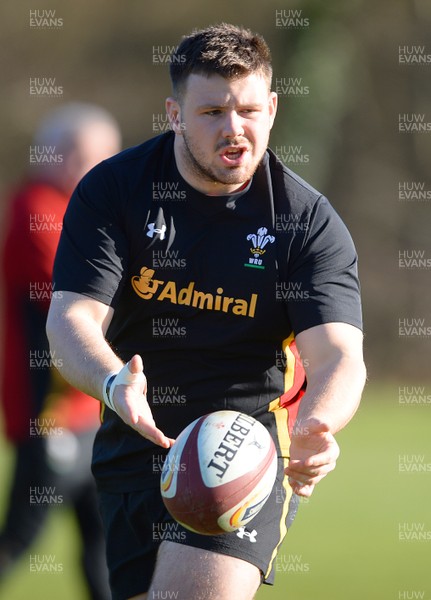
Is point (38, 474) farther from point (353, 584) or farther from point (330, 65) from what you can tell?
point (330, 65)

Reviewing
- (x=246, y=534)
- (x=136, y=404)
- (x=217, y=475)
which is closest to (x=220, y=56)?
(x=136, y=404)

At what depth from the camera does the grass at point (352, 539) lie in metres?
6.78

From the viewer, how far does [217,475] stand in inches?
149

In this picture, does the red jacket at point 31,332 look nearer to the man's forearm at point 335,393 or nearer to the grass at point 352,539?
the grass at point 352,539

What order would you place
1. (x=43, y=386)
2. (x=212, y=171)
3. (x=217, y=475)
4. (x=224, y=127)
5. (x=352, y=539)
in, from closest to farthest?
(x=217, y=475), (x=224, y=127), (x=212, y=171), (x=43, y=386), (x=352, y=539)

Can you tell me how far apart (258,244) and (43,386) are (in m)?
2.27

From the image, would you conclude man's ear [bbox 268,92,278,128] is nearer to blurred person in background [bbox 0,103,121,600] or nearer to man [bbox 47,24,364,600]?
man [bbox 47,24,364,600]

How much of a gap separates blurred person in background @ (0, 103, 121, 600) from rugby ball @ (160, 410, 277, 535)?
6.95ft

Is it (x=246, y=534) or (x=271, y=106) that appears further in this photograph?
(x=271, y=106)

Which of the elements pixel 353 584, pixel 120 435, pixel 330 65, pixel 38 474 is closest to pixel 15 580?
pixel 38 474

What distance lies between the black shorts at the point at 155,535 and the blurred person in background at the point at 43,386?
4.55 ft

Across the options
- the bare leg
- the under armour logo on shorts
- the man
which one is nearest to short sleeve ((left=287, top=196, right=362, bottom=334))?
the man

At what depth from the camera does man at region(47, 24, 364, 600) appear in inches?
170

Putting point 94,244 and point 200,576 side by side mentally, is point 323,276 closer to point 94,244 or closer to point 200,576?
point 94,244
